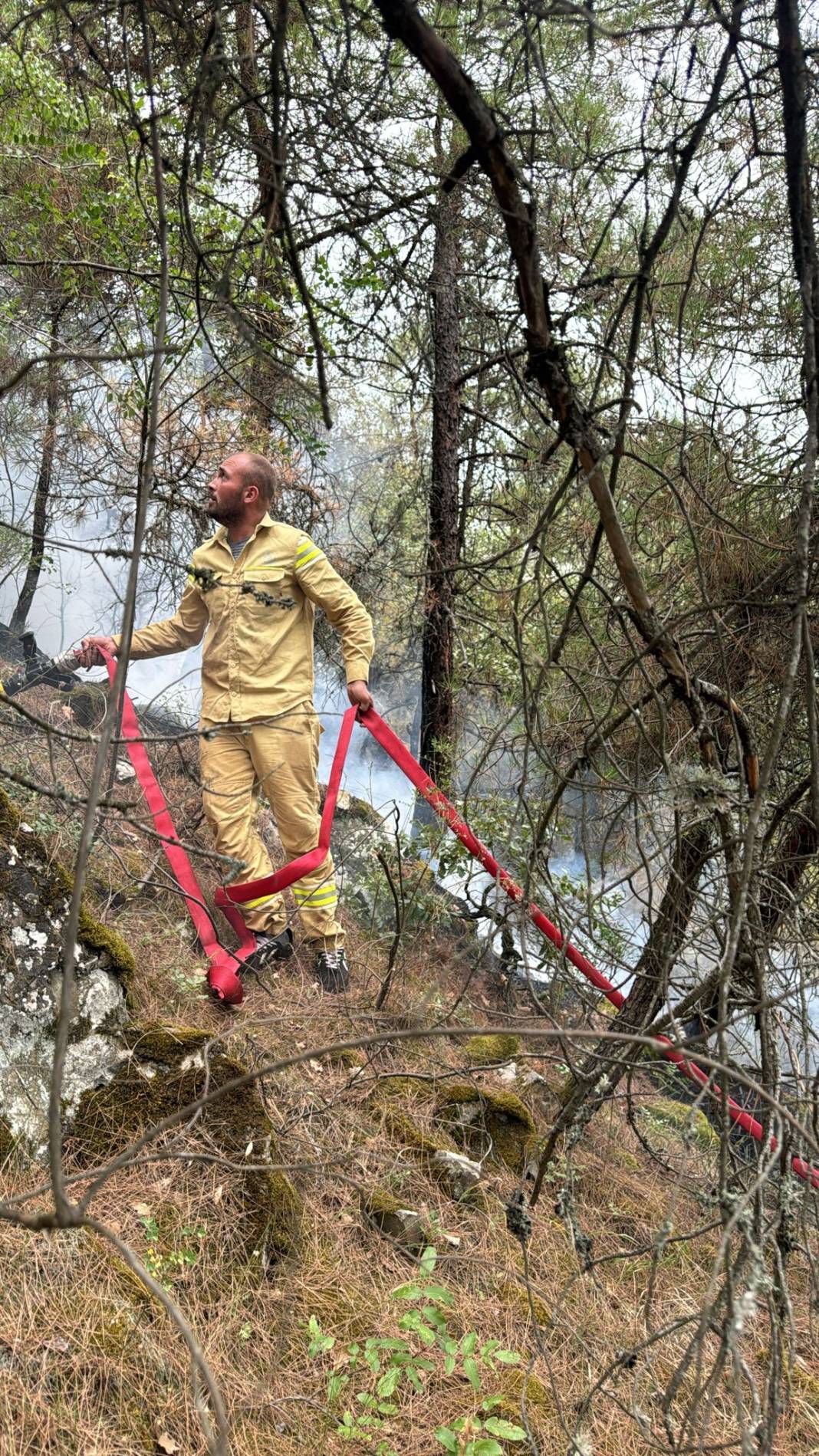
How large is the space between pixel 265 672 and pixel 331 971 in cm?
129

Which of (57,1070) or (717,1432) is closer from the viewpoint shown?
(57,1070)

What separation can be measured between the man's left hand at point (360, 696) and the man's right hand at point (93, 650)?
0.92 m

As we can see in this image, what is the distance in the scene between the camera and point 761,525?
3.75 m

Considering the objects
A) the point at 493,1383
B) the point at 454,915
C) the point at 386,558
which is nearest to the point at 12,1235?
the point at 493,1383

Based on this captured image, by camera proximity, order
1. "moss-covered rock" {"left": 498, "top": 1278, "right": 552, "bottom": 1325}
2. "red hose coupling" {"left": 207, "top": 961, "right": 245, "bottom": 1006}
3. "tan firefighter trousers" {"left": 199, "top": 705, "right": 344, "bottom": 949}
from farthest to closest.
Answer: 1. "tan firefighter trousers" {"left": 199, "top": 705, "right": 344, "bottom": 949}
2. "red hose coupling" {"left": 207, "top": 961, "right": 245, "bottom": 1006}
3. "moss-covered rock" {"left": 498, "top": 1278, "right": 552, "bottom": 1325}

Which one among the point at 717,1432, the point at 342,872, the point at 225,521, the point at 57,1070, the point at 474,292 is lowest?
the point at 717,1432

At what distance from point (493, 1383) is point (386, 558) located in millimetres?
4947

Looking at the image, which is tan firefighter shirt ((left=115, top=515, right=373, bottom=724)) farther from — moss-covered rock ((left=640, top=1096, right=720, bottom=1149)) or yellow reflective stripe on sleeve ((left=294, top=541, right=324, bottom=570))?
moss-covered rock ((left=640, top=1096, right=720, bottom=1149))

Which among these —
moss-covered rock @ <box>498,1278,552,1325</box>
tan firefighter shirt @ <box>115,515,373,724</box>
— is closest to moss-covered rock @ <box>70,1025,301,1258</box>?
moss-covered rock @ <box>498,1278,552,1325</box>

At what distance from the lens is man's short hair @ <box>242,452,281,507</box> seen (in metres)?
3.79

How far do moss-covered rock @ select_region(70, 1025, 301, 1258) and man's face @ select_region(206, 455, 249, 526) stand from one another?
2.10 metres

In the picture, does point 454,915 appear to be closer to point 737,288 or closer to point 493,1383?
point 493,1383

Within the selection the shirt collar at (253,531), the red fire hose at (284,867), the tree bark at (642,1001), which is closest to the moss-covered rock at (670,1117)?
the red fire hose at (284,867)

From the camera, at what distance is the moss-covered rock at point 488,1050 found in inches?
149
